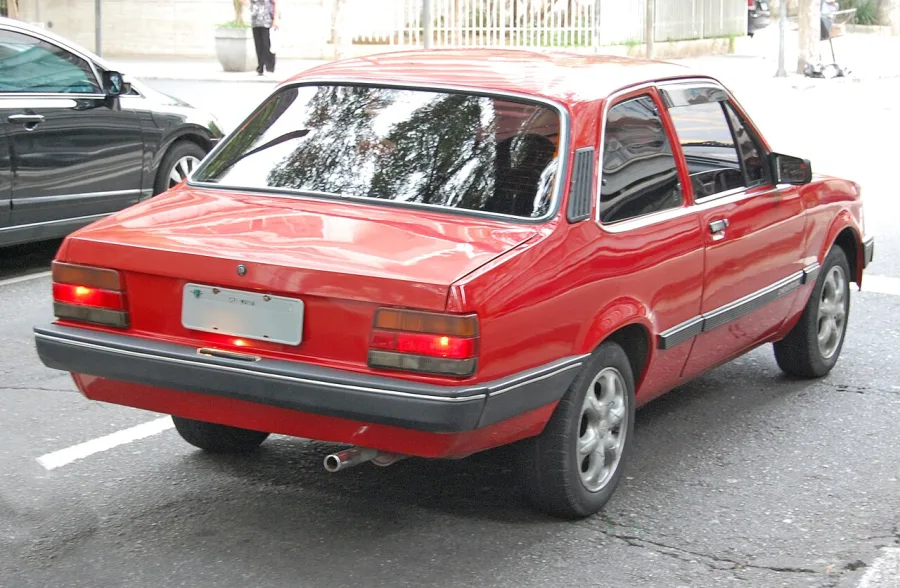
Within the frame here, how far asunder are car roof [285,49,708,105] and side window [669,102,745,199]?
19 centimetres

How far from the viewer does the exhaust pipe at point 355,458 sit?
4.14 metres

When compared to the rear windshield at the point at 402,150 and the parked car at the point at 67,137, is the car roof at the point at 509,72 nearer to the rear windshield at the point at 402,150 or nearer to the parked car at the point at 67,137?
the rear windshield at the point at 402,150

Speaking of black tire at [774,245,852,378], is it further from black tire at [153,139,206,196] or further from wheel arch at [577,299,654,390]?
black tire at [153,139,206,196]

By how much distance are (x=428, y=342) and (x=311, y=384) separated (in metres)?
0.37

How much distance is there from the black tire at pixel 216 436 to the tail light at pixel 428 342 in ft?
4.49

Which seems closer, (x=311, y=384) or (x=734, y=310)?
(x=311, y=384)

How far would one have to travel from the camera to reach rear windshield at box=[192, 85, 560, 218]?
457cm

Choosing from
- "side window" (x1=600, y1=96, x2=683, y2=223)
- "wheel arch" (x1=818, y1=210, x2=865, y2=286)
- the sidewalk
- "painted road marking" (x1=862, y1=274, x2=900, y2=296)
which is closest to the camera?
"side window" (x1=600, y1=96, x2=683, y2=223)

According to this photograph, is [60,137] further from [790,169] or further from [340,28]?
[340,28]

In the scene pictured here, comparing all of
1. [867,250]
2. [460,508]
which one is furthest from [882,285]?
[460,508]

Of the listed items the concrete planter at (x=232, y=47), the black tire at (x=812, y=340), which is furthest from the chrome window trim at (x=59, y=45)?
the concrete planter at (x=232, y=47)

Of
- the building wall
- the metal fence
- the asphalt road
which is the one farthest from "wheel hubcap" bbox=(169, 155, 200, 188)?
the building wall

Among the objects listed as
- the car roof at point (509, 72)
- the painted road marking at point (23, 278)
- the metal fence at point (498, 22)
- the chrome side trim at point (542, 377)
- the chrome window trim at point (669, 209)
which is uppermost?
the metal fence at point (498, 22)

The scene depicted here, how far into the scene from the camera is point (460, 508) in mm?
4793
